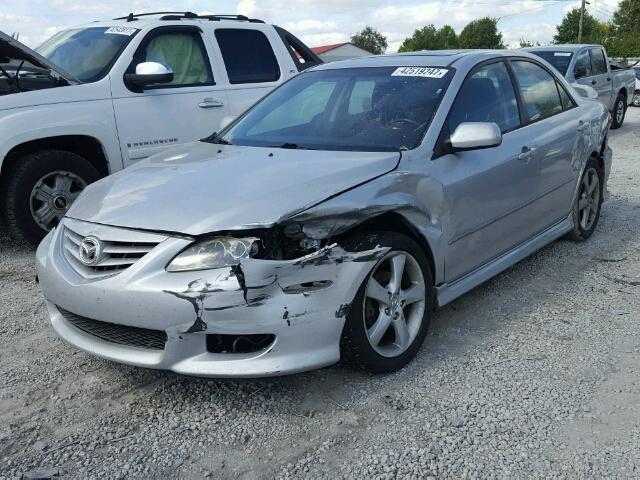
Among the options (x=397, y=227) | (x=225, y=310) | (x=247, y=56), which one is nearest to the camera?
(x=225, y=310)

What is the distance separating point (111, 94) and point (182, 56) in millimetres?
934

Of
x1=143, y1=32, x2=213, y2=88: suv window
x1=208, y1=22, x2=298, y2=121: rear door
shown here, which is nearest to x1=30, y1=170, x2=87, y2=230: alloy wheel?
x1=143, y1=32, x2=213, y2=88: suv window

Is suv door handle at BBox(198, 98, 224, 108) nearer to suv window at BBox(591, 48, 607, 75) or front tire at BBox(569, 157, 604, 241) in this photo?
front tire at BBox(569, 157, 604, 241)

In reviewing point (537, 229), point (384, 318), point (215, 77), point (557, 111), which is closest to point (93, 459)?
point (384, 318)

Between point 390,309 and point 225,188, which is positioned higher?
point 225,188

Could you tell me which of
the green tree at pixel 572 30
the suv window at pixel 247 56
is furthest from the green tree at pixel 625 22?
the suv window at pixel 247 56

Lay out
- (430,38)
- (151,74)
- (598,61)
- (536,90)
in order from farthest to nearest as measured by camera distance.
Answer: (430,38)
(598,61)
(151,74)
(536,90)

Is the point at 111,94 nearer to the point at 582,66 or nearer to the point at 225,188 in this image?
the point at 225,188

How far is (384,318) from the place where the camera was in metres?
3.22

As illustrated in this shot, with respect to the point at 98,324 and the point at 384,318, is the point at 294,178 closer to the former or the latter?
the point at 384,318

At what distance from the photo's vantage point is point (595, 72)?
44.6 feet

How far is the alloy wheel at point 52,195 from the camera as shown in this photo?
5336 mm

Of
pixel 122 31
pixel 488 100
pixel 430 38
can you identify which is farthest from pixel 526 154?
pixel 430 38

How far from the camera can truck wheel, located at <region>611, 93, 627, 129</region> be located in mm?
14876
